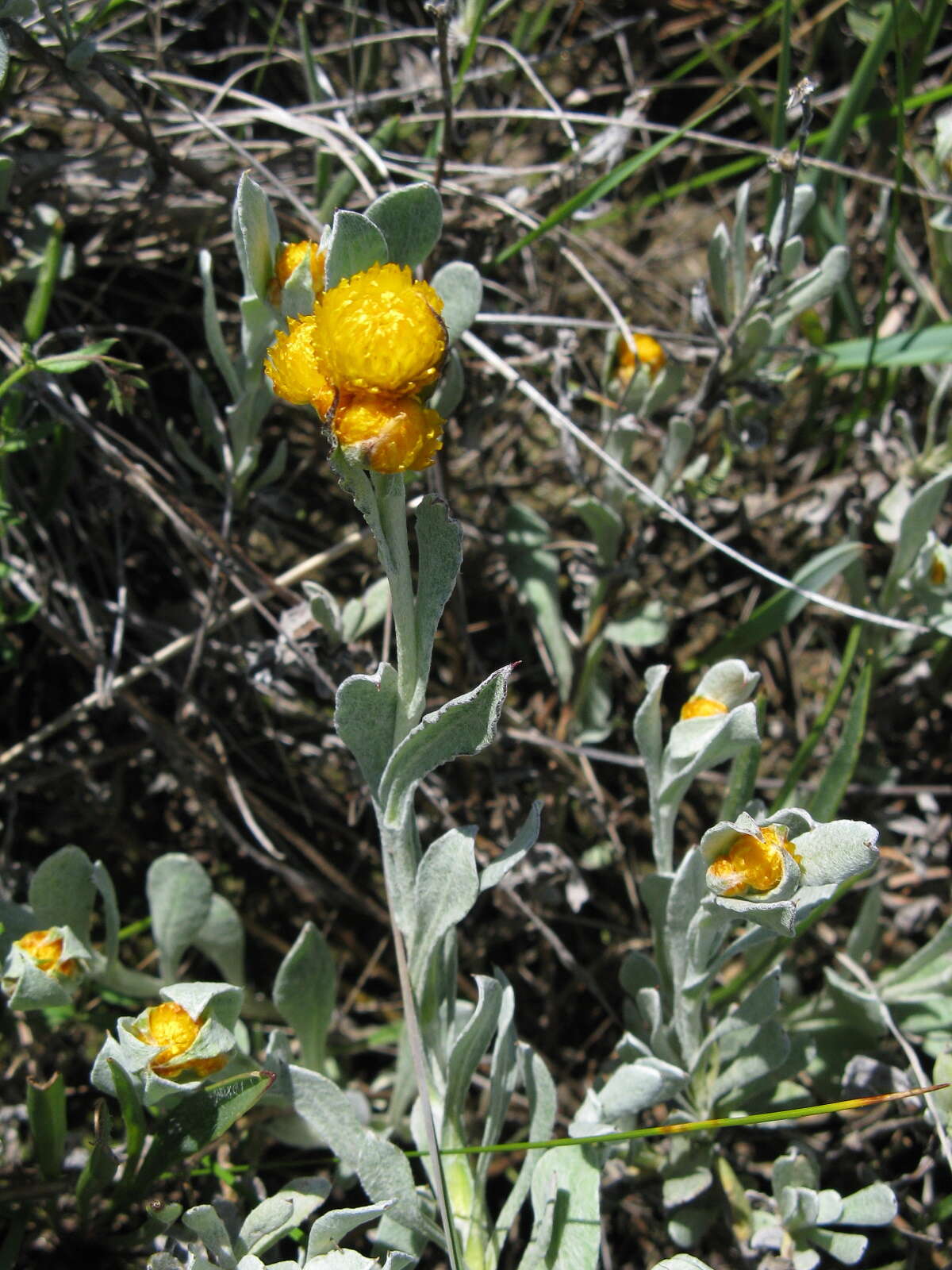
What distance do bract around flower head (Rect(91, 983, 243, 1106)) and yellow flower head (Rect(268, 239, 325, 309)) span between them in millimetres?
1123

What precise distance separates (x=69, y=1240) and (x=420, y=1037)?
81 cm

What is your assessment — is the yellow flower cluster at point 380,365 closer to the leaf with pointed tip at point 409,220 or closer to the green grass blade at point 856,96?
the leaf with pointed tip at point 409,220

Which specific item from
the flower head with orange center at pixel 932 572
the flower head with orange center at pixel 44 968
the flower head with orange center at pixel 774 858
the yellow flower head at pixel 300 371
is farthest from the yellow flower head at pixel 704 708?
the flower head with orange center at pixel 44 968

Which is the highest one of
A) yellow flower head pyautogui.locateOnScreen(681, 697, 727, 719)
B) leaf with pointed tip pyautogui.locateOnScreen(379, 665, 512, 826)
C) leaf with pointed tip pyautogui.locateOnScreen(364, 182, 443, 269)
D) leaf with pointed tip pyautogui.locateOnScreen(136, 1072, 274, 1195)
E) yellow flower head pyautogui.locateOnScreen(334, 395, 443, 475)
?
leaf with pointed tip pyautogui.locateOnScreen(364, 182, 443, 269)

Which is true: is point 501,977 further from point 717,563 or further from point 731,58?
point 731,58

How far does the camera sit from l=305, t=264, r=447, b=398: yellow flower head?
4.04ft

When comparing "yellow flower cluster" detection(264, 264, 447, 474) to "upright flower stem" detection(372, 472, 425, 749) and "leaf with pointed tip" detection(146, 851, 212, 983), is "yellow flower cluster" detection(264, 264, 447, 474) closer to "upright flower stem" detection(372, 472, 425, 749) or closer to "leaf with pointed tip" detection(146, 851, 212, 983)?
"upright flower stem" detection(372, 472, 425, 749)

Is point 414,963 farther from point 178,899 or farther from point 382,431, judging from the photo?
point 382,431

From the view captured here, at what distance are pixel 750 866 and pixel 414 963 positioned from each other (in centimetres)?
56

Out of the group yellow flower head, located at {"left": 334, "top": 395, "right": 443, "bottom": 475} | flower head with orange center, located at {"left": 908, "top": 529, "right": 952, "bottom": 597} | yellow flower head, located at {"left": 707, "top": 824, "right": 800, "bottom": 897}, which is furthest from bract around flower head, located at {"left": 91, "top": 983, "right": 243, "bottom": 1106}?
flower head with orange center, located at {"left": 908, "top": 529, "right": 952, "bottom": 597}

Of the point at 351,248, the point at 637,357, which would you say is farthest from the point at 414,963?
the point at 637,357

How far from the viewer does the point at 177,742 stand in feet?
7.53

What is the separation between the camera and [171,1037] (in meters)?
1.64

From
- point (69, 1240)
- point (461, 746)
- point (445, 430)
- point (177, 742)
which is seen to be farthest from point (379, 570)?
point (69, 1240)
